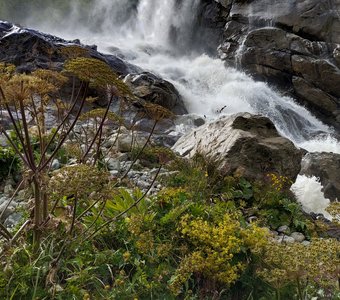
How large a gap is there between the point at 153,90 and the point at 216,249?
11.9 metres

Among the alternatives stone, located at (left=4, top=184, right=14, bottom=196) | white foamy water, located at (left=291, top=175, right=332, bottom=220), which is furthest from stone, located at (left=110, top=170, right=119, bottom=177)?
white foamy water, located at (left=291, top=175, right=332, bottom=220)

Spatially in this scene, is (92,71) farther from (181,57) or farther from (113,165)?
(181,57)

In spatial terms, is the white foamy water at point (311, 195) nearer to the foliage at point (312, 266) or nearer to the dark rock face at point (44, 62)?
the foliage at point (312, 266)

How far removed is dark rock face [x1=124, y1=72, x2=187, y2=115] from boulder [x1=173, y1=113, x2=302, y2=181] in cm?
696

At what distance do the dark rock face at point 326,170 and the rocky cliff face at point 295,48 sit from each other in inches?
456

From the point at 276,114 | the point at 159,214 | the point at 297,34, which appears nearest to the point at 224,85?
the point at 276,114

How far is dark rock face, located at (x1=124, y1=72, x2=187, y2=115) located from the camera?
1380cm

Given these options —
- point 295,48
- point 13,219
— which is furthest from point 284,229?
point 295,48

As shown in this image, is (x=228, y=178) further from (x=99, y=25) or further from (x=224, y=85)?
(x=99, y=25)

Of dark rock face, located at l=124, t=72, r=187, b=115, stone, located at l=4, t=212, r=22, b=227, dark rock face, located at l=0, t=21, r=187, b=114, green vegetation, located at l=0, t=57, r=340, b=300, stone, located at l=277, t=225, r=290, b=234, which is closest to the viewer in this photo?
green vegetation, located at l=0, t=57, r=340, b=300

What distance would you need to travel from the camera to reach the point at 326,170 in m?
8.19

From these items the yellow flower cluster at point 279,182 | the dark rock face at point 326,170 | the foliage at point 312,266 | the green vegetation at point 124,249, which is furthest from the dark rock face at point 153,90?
the foliage at point 312,266

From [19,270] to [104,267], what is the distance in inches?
21.0

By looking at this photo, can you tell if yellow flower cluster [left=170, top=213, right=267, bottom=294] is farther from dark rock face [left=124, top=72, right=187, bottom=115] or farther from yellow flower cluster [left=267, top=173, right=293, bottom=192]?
dark rock face [left=124, top=72, right=187, bottom=115]
